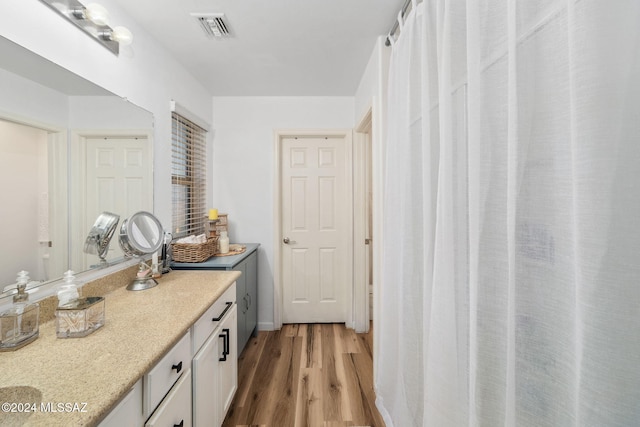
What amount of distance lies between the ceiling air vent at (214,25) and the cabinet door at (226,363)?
5.98 ft

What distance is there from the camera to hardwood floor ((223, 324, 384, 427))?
1.65 meters

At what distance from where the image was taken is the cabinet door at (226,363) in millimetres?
1459

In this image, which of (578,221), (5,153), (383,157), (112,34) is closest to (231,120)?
(112,34)

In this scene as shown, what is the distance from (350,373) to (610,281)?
203cm

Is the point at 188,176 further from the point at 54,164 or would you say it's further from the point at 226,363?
the point at 226,363

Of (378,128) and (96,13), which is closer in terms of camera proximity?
(96,13)

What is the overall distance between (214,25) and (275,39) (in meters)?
0.40

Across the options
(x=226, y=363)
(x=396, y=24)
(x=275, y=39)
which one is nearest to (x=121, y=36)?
(x=275, y=39)

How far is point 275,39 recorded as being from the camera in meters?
1.80

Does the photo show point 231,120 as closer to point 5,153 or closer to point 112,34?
point 112,34

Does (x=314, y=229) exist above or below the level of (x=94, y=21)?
A: below

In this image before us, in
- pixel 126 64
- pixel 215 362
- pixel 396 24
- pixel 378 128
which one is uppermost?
pixel 396 24

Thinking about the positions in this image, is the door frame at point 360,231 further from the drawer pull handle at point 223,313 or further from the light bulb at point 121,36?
the light bulb at point 121,36

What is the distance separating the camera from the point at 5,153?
94 cm
